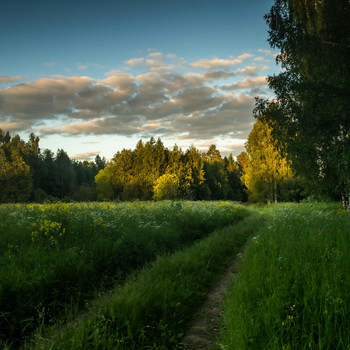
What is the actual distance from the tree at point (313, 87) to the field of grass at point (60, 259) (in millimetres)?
6971

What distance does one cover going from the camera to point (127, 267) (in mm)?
6895

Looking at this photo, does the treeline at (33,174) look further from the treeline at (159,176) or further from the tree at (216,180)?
the tree at (216,180)

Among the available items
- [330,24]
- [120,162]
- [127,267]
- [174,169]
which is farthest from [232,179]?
[127,267]

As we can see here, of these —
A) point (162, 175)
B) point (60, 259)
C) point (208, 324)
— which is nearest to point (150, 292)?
point (208, 324)

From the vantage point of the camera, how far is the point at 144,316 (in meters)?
3.91

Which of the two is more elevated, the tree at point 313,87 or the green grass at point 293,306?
the tree at point 313,87

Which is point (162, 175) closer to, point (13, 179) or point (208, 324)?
point (13, 179)

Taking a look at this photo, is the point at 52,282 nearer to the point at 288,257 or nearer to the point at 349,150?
the point at 288,257

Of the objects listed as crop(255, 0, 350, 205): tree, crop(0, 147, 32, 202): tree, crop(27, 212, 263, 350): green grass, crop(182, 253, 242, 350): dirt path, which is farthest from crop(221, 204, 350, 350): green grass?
crop(0, 147, 32, 202): tree

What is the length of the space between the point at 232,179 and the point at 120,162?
31003 millimetres

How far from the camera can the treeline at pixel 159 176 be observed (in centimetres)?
4081

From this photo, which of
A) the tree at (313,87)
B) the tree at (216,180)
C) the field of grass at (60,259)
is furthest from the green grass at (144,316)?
the tree at (216,180)

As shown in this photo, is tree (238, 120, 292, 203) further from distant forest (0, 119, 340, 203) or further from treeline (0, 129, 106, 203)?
treeline (0, 129, 106, 203)

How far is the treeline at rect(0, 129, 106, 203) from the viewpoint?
41781 millimetres
